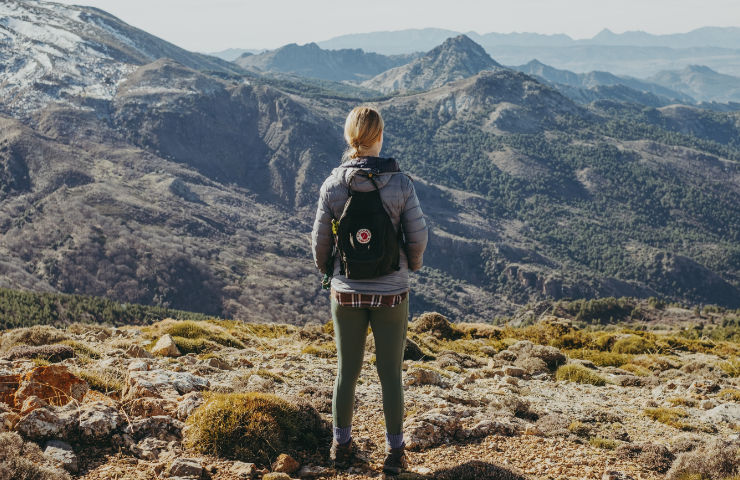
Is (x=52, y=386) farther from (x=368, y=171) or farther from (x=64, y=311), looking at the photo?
(x=64, y=311)

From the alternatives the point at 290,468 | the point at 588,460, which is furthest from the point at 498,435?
the point at 290,468

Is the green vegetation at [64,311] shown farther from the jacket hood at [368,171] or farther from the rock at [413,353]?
the jacket hood at [368,171]

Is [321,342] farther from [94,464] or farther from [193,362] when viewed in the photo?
[94,464]

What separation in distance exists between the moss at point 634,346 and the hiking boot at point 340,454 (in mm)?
16726

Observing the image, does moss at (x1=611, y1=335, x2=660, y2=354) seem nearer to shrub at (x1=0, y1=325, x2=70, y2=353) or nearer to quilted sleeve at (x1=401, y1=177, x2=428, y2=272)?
quilted sleeve at (x1=401, y1=177, x2=428, y2=272)

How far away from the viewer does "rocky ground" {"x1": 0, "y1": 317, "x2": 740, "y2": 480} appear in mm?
6098

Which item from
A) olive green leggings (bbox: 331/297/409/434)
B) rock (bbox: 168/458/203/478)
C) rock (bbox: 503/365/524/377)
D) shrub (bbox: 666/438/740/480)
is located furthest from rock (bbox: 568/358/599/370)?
rock (bbox: 168/458/203/478)

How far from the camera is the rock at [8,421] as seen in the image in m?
5.95

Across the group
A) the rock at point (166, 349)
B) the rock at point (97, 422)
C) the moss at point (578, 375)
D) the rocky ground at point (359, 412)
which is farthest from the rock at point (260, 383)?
the moss at point (578, 375)

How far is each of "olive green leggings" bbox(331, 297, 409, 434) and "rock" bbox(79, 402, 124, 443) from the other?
264cm

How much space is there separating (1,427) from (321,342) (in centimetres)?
1103

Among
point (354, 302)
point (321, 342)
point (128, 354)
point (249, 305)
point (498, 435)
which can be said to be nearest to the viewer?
point (354, 302)

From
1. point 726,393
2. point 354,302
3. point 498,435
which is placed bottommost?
point 726,393

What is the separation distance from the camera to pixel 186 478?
221 inches
